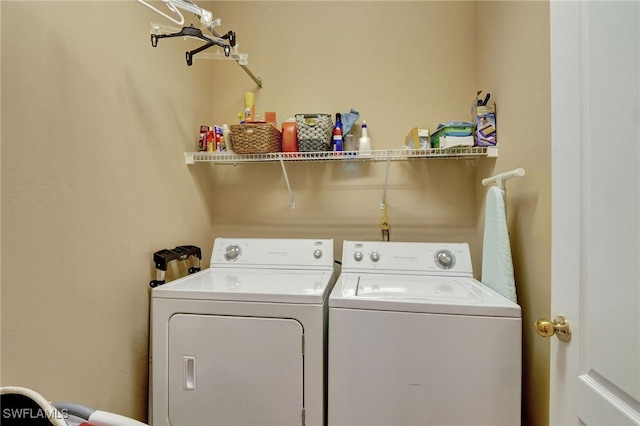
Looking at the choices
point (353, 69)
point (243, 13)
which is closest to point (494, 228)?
point (353, 69)

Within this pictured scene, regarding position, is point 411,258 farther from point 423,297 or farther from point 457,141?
point 457,141

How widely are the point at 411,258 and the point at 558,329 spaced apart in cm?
84

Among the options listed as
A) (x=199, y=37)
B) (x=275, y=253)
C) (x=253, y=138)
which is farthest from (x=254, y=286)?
(x=199, y=37)

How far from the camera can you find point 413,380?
108cm

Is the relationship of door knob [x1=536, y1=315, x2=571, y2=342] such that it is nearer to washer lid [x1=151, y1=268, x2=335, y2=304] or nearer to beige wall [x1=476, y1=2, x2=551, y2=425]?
beige wall [x1=476, y1=2, x2=551, y2=425]

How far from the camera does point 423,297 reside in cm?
115

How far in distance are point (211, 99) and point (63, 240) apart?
1449mm

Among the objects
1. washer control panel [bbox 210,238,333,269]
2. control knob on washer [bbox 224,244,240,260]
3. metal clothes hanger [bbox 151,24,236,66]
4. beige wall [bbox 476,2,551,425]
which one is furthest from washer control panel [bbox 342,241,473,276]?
metal clothes hanger [bbox 151,24,236,66]

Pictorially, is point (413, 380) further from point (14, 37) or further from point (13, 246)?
point (14, 37)

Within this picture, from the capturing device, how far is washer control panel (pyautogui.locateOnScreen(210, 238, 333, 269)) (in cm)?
169

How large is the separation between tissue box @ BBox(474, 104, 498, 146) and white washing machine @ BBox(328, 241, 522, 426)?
0.85m

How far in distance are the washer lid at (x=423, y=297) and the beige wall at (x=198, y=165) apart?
0.70 feet

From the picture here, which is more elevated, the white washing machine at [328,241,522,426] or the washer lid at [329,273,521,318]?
the washer lid at [329,273,521,318]

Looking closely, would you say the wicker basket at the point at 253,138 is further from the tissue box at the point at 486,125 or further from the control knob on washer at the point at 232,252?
the tissue box at the point at 486,125
